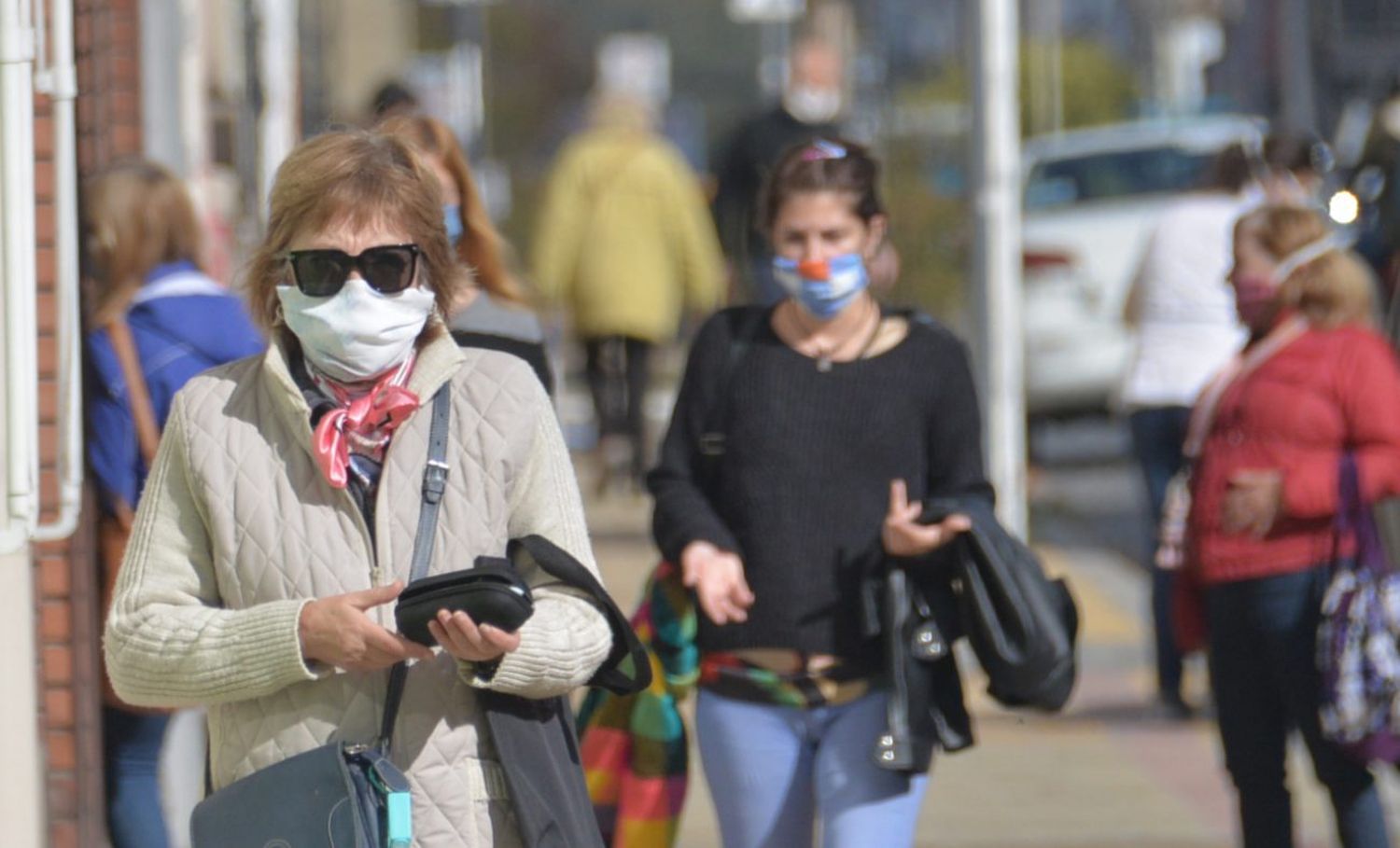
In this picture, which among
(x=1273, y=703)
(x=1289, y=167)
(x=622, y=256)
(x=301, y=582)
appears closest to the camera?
(x=301, y=582)

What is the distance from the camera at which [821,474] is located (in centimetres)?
434

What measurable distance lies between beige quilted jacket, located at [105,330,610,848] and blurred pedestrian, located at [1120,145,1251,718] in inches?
199

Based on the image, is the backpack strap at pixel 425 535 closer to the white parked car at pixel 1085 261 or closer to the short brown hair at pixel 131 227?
the short brown hair at pixel 131 227

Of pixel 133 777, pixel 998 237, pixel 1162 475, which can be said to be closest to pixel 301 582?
pixel 133 777

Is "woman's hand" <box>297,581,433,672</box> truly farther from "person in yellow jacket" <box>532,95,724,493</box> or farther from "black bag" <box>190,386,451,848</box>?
"person in yellow jacket" <box>532,95,724,493</box>

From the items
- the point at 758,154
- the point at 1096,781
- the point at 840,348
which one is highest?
the point at 758,154

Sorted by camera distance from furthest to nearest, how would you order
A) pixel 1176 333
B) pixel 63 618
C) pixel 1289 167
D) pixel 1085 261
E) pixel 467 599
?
pixel 1085 261, pixel 1176 333, pixel 1289 167, pixel 63 618, pixel 467 599

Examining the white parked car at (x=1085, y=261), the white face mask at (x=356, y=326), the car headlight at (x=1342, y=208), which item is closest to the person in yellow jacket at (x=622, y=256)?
the white parked car at (x=1085, y=261)

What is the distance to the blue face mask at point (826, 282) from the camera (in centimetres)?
439

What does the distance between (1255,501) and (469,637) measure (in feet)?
8.62

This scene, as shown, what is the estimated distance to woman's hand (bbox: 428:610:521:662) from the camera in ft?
9.61

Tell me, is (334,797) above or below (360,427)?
below

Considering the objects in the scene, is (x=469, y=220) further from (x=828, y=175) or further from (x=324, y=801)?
(x=324, y=801)

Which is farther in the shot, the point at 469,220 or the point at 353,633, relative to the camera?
the point at 469,220
